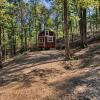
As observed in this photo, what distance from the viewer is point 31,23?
5750 centimetres

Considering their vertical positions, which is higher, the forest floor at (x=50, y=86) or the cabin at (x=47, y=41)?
the cabin at (x=47, y=41)

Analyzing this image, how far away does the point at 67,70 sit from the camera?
20547 millimetres

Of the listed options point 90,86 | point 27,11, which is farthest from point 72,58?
point 27,11

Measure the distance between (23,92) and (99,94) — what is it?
4110 millimetres

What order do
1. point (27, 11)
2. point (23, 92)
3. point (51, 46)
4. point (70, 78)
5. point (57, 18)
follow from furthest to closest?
point (57, 18) < point (27, 11) < point (51, 46) < point (70, 78) < point (23, 92)

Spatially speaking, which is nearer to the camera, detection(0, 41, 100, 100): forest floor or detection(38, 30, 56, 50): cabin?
detection(0, 41, 100, 100): forest floor

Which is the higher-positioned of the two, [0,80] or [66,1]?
[66,1]

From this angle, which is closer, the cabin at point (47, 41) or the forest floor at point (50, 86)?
the forest floor at point (50, 86)

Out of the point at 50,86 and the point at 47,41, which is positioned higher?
the point at 47,41

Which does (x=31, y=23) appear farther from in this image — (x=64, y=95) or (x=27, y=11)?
(x=64, y=95)

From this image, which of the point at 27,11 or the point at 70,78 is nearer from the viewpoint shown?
the point at 70,78

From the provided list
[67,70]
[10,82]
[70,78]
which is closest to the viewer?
[70,78]

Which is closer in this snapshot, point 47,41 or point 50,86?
point 50,86

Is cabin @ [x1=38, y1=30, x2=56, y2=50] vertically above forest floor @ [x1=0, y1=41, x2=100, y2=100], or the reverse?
cabin @ [x1=38, y1=30, x2=56, y2=50]
